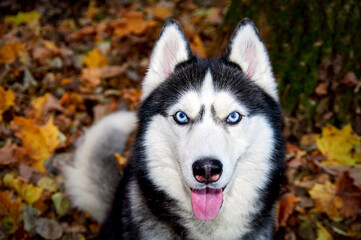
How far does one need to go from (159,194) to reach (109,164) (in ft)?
3.25

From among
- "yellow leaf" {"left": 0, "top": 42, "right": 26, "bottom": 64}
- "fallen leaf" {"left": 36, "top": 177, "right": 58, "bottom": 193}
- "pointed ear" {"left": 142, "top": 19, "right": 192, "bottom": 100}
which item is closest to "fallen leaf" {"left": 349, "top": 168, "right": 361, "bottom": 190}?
"pointed ear" {"left": 142, "top": 19, "right": 192, "bottom": 100}

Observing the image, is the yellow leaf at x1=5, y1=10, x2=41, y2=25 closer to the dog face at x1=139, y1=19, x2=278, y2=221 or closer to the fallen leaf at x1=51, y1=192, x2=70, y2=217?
the fallen leaf at x1=51, y1=192, x2=70, y2=217

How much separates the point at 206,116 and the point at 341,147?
1842mm

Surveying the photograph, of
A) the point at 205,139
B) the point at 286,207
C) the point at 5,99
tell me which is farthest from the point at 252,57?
the point at 5,99

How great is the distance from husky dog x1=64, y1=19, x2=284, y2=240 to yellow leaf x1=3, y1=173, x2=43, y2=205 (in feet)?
3.10

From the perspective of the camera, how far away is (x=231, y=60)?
98.8 inches

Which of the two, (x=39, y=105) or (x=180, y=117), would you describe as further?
(x=39, y=105)

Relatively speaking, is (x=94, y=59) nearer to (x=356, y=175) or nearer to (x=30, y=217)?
(x=30, y=217)

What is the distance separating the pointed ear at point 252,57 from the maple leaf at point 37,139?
80.9 inches

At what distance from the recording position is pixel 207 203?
2.16m

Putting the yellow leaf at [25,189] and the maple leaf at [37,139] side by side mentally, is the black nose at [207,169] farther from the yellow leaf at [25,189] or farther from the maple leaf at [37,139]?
the maple leaf at [37,139]

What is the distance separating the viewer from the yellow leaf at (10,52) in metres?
4.13

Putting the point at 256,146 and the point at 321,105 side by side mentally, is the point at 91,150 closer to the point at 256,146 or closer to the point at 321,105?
the point at 256,146

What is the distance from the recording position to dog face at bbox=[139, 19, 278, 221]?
210 cm
